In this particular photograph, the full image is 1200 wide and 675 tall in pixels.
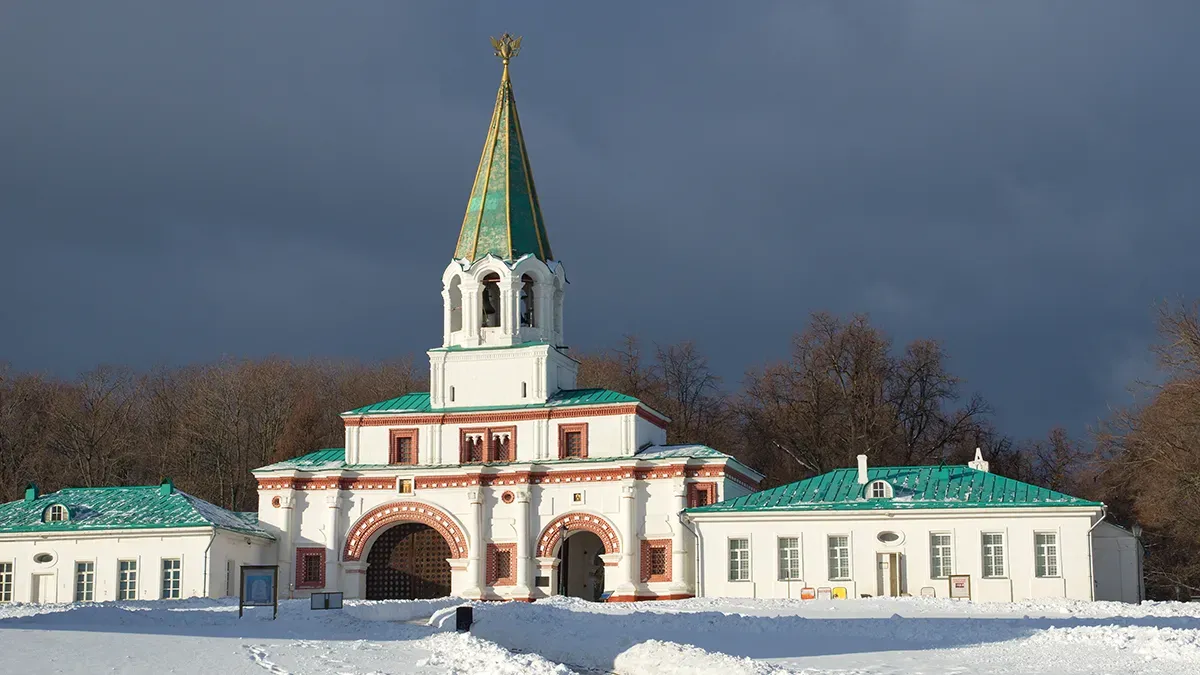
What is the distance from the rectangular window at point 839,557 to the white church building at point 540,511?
39 mm

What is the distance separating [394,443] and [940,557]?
17.3 metres

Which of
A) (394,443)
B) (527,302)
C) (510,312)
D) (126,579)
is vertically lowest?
(126,579)

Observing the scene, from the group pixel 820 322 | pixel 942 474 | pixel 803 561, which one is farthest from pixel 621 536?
pixel 820 322

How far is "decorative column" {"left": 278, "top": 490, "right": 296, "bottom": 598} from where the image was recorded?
45438 mm

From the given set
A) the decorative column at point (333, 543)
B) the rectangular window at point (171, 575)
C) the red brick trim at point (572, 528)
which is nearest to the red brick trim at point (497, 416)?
the decorative column at point (333, 543)

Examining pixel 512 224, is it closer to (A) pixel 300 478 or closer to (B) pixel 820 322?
(A) pixel 300 478

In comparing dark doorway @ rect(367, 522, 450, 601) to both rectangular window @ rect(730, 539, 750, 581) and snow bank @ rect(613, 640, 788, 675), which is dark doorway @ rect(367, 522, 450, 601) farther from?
snow bank @ rect(613, 640, 788, 675)

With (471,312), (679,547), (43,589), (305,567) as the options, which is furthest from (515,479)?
(43,589)

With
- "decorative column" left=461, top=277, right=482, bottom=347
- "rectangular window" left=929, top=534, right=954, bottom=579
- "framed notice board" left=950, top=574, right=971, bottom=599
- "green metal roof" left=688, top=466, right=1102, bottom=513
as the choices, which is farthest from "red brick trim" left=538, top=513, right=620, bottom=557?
"framed notice board" left=950, top=574, right=971, bottom=599

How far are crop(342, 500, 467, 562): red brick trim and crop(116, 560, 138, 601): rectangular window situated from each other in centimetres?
617

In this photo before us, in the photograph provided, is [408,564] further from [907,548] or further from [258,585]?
[258,585]

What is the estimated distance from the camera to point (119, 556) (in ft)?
145

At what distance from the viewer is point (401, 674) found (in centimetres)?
1880

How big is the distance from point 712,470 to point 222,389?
103ft
